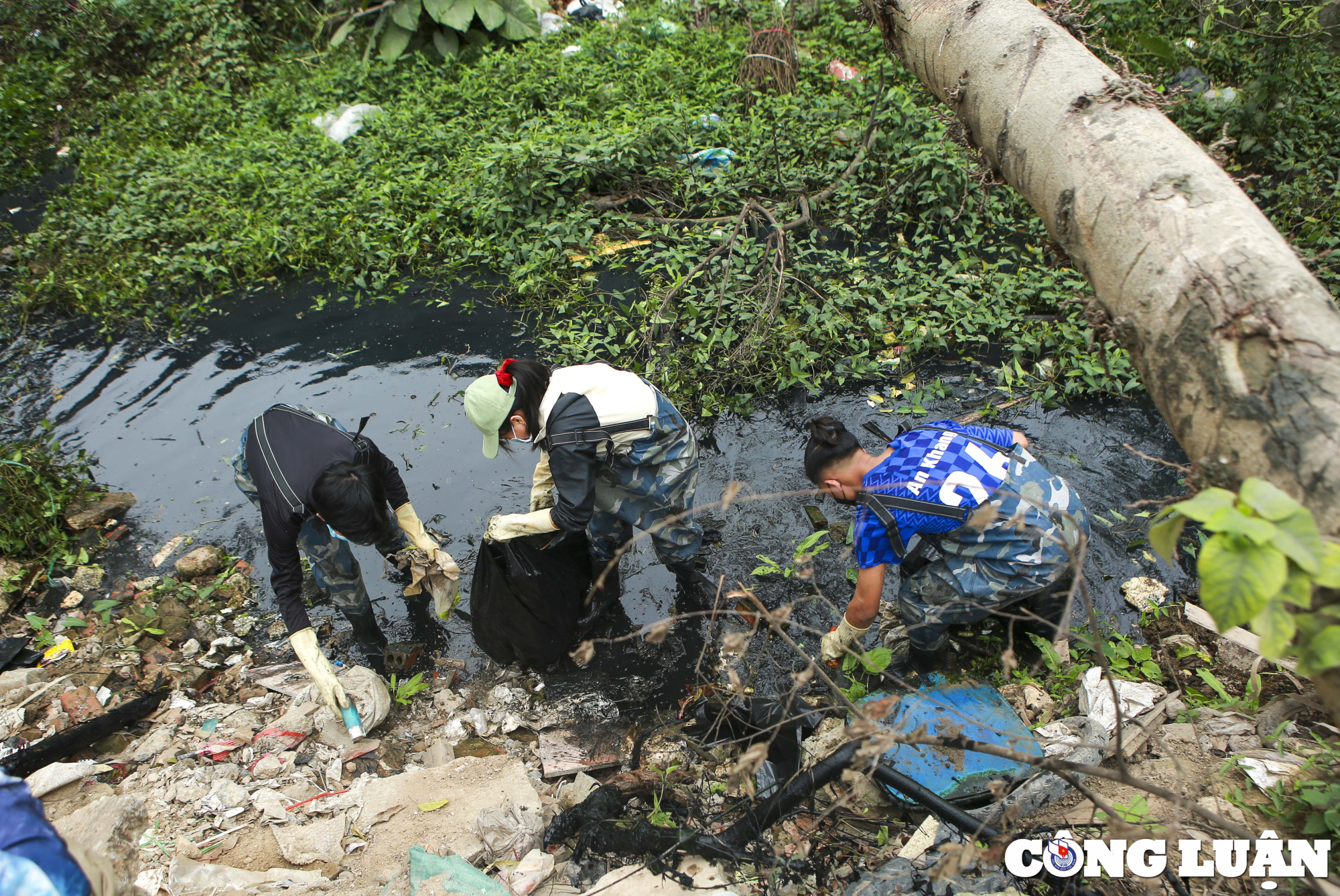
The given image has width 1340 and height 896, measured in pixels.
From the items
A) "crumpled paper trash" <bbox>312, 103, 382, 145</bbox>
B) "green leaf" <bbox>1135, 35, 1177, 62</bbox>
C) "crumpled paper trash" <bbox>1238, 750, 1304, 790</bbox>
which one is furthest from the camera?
"crumpled paper trash" <bbox>312, 103, 382, 145</bbox>

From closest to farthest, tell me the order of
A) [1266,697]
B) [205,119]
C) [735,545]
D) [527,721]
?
[1266,697]
[527,721]
[735,545]
[205,119]

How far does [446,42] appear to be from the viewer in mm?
7238

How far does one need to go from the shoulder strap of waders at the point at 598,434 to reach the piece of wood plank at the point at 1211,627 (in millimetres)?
1886

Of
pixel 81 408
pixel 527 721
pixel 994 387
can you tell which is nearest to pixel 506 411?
pixel 527 721

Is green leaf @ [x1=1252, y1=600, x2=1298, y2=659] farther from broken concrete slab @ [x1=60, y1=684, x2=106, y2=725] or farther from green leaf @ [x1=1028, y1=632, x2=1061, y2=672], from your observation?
broken concrete slab @ [x1=60, y1=684, x2=106, y2=725]

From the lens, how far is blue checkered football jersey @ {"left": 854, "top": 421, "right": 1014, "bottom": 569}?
246 cm

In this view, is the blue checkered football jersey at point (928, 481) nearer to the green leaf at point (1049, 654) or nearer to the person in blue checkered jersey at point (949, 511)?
the person in blue checkered jersey at point (949, 511)

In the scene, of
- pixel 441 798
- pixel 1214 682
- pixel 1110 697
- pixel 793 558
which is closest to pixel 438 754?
pixel 441 798

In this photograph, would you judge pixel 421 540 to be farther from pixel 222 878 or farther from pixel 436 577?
pixel 222 878

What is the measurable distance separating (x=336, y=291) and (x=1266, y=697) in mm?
5429

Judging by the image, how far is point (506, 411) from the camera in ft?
8.76

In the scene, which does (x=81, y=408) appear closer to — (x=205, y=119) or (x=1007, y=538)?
(x=205, y=119)

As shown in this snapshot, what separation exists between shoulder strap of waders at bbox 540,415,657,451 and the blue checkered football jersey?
2.73 ft

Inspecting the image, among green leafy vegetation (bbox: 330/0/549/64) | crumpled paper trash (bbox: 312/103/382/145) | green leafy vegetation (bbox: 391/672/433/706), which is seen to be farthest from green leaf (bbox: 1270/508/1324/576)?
green leafy vegetation (bbox: 330/0/549/64)
